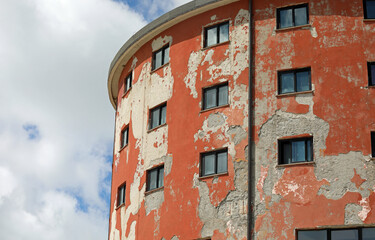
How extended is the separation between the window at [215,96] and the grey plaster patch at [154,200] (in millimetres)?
4432

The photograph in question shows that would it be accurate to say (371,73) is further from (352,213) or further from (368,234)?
(368,234)

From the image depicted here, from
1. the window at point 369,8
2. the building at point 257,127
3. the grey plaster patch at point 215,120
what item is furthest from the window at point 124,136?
the window at point 369,8

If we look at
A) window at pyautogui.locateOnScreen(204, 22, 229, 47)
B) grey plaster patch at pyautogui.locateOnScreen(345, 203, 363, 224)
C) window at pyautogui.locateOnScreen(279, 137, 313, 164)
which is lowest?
grey plaster patch at pyautogui.locateOnScreen(345, 203, 363, 224)

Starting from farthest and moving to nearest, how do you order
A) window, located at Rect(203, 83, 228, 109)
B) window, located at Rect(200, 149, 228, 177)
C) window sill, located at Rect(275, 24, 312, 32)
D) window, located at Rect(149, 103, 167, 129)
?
1. window, located at Rect(149, 103, 167, 129)
2. window, located at Rect(203, 83, 228, 109)
3. window sill, located at Rect(275, 24, 312, 32)
4. window, located at Rect(200, 149, 228, 177)

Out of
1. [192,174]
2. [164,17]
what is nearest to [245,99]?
[192,174]

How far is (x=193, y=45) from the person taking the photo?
33938 millimetres

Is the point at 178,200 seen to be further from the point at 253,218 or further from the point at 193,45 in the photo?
the point at 193,45

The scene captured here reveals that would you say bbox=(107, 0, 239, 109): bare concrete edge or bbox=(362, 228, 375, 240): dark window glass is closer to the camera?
bbox=(362, 228, 375, 240): dark window glass

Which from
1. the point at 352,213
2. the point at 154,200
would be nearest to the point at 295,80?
the point at 352,213

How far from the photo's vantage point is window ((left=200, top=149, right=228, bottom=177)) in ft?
101

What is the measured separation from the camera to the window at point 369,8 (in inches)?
1220

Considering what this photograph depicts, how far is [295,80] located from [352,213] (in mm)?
6255

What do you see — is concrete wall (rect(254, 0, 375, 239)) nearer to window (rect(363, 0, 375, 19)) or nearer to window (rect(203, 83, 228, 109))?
window (rect(363, 0, 375, 19))


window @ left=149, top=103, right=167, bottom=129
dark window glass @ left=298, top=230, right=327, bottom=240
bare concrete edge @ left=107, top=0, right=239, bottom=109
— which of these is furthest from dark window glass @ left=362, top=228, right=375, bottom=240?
bare concrete edge @ left=107, top=0, right=239, bottom=109
